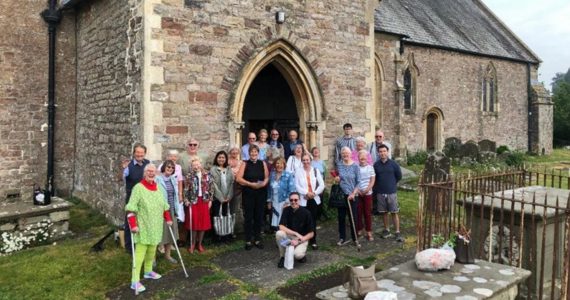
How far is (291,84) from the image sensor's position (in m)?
9.76

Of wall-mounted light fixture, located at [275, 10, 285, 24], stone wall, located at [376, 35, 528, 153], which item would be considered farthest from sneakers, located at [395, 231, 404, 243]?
stone wall, located at [376, 35, 528, 153]

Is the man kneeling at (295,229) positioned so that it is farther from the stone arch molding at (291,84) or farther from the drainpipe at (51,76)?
the drainpipe at (51,76)

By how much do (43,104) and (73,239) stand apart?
4.33 metres

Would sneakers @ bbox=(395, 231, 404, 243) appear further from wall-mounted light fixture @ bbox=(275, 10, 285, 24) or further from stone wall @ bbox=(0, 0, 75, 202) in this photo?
stone wall @ bbox=(0, 0, 75, 202)

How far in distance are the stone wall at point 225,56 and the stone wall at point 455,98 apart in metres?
9.75

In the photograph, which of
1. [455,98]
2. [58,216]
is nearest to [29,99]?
[58,216]

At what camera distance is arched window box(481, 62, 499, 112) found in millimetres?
24922

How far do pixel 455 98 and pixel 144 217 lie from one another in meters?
21.0

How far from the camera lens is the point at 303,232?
21.5 ft

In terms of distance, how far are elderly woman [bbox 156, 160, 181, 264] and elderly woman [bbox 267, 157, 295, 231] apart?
1.67 m

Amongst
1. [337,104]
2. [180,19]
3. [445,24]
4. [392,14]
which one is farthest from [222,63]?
[445,24]

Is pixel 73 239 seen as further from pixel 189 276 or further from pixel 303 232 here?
pixel 303 232

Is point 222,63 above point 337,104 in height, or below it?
Result: above

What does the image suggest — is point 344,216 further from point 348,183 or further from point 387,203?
point 387,203
